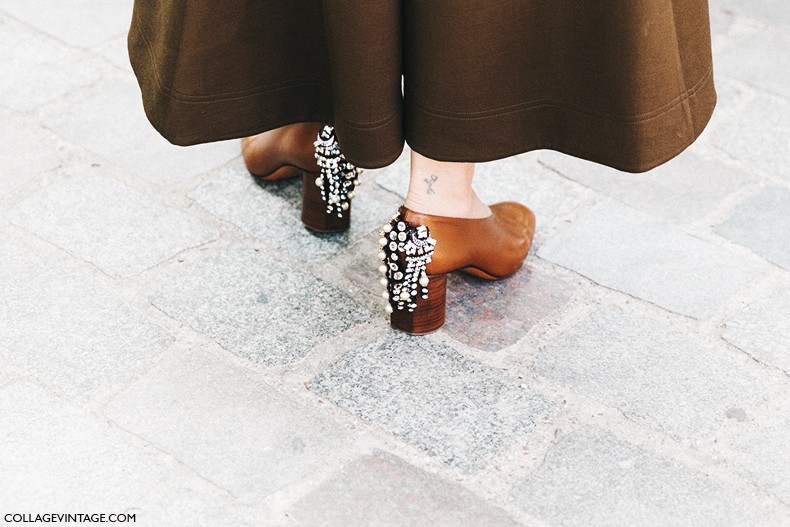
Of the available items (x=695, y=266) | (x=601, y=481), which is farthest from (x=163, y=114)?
(x=695, y=266)

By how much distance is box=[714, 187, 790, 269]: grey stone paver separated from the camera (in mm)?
2008

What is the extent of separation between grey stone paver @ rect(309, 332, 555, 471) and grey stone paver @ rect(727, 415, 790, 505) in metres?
0.29

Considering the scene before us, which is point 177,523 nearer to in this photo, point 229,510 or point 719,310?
point 229,510

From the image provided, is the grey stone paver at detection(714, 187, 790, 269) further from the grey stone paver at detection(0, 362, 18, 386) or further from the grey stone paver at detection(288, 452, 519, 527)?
the grey stone paver at detection(0, 362, 18, 386)

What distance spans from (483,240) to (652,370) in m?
0.36

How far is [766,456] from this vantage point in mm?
1593

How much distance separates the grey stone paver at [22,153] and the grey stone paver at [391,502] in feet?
3.30

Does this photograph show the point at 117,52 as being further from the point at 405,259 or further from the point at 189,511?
the point at 189,511

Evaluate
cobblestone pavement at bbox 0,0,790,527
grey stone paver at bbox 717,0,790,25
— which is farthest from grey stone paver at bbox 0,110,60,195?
grey stone paver at bbox 717,0,790,25

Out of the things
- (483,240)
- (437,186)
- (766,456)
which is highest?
(437,186)

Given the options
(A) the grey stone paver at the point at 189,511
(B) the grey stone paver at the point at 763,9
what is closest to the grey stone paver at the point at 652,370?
(A) the grey stone paver at the point at 189,511

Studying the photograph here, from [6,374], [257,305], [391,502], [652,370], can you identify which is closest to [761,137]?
[652,370]

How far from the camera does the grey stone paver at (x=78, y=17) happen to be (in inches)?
102

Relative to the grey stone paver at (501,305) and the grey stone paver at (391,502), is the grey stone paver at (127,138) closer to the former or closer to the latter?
the grey stone paver at (501,305)
